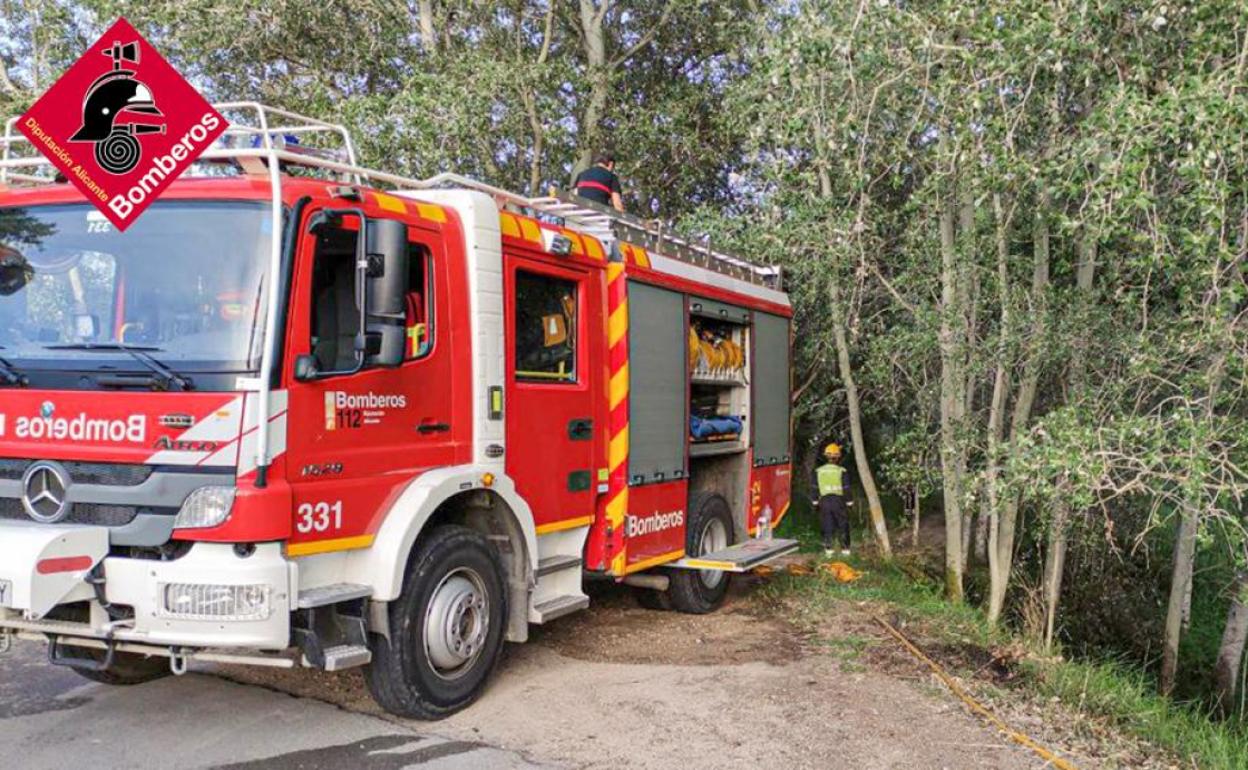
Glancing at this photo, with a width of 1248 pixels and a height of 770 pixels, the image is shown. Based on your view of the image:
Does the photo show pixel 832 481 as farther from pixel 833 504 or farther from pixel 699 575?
pixel 699 575

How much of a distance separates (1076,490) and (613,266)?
3.34 meters

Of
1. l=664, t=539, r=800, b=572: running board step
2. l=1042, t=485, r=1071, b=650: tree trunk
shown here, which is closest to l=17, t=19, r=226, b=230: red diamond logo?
l=664, t=539, r=800, b=572: running board step

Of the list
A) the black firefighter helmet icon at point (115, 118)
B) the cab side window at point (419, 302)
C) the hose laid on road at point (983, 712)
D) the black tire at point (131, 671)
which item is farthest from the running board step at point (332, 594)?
the hose laid on road at point (983, 712)

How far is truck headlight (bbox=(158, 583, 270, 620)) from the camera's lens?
4172 millimetres

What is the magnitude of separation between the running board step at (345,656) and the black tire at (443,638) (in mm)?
231

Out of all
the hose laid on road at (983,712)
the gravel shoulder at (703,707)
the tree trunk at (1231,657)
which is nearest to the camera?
the gravel shoulder at (703,707)

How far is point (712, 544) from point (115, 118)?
17.7 feet

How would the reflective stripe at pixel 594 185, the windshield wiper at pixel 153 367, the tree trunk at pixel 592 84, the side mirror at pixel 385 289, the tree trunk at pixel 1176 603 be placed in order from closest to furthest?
the windshield wiper at pixel 153 367
the side mirror at pixel 385 289
the reflective stripe at pixel 594 185
the tree trunk at pixel 1176 603
the tree trunk at pixel 592 84

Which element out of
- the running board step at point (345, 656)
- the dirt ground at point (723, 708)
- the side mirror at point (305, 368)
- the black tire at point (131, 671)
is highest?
the side mirror at point (305, 368)

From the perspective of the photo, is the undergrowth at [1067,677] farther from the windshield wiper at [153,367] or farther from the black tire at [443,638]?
the windshield wiper at [153,367]

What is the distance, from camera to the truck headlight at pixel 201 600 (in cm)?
417

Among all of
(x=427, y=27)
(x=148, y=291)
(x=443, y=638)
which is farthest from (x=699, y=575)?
(x=427, y=27)

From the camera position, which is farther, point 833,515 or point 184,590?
point 833,515

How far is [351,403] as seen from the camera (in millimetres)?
4746
